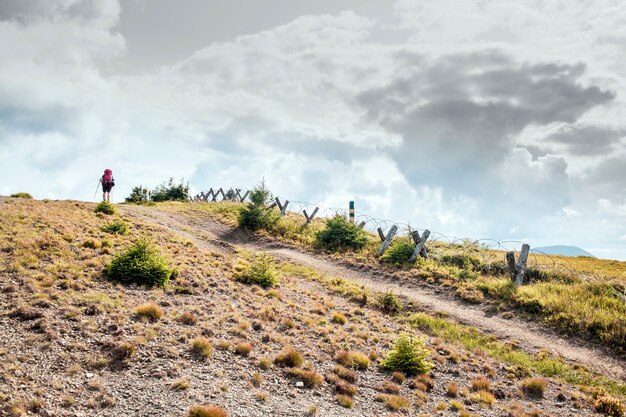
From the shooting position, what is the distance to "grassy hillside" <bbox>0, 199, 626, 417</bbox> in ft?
27.1

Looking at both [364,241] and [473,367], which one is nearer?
[473,367]

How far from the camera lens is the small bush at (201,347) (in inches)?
393

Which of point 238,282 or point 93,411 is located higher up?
point 238,282

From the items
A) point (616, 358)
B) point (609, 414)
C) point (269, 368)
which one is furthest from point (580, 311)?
point (269, 368)

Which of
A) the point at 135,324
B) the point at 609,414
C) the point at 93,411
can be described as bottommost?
the point at 609,414

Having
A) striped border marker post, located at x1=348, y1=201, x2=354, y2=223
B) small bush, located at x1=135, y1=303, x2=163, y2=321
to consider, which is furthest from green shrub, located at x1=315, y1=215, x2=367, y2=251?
small bush, located at x1=135, y1=303, x2=163, y2=321

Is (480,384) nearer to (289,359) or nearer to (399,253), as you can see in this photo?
(289,359)

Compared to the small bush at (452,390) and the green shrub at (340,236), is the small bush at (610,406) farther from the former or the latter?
the green shrub at (340,236)

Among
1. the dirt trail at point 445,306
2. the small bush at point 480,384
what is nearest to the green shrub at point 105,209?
the dirt trail at point 445,306

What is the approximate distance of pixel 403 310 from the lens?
18.2m

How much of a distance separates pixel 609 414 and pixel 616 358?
4692 mm

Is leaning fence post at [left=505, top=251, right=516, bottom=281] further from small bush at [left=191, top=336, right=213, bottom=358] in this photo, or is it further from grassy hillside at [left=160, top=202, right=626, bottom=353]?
small bush at [left=191, top=336, right=213, bottom=358]

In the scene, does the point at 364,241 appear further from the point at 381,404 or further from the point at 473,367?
the point at 381,404

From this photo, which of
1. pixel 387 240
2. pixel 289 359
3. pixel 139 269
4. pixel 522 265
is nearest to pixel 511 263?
pixel 522 265
